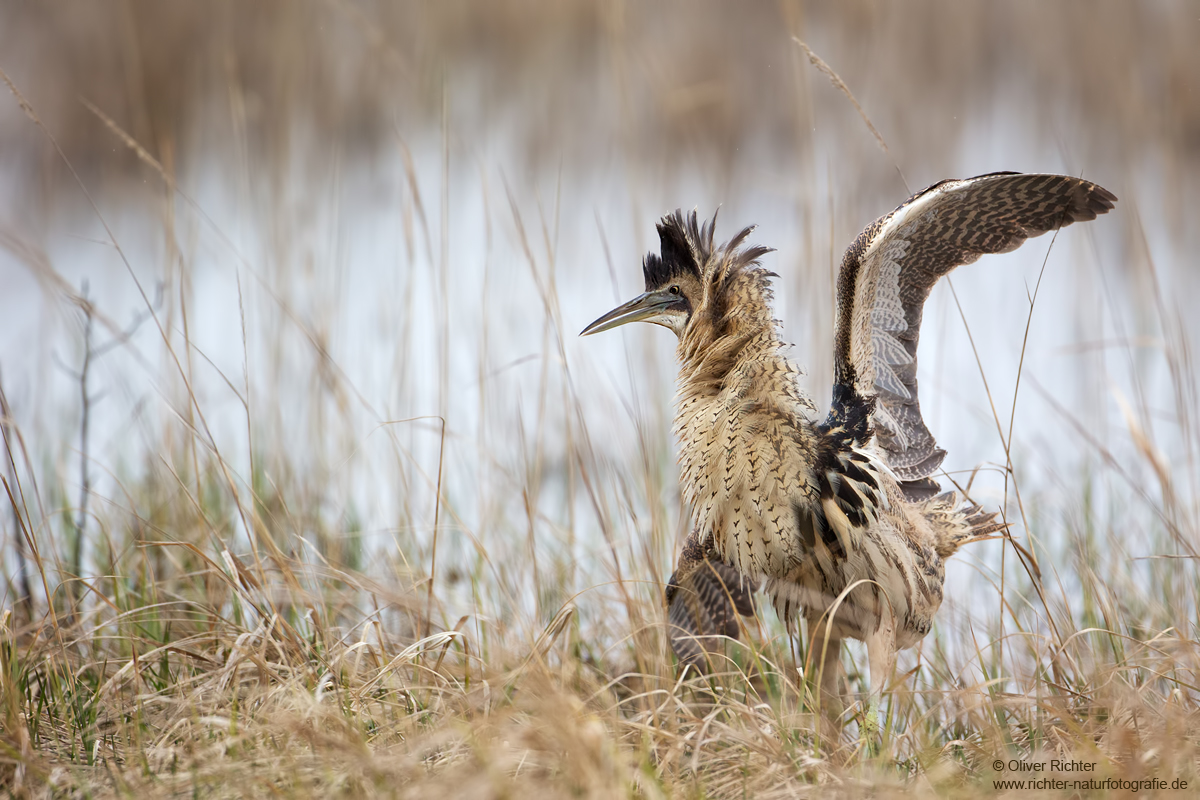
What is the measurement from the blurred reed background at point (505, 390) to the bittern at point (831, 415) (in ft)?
0.66

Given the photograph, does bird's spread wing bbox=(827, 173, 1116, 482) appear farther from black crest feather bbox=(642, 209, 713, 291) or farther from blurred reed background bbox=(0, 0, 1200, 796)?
black crest feather bbox=(642, 209, 713, 291)

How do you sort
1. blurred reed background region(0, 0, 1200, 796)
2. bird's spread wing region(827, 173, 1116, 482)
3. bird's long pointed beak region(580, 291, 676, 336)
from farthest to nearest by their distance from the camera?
bird's long pointed beak region(580, 291, 676, 336) → bird's spread wing region(827, 173, 1116, 482) → blurred reed background region(0, 0, 1200, 796)

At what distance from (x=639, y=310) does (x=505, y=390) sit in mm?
1635

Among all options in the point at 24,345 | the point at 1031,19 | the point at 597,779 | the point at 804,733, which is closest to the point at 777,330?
the point at 804,733

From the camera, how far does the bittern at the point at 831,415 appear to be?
2.02 meters

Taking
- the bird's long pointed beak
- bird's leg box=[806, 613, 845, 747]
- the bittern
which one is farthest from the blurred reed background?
the bird's long pointed beak

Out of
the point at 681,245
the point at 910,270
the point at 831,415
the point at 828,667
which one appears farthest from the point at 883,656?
the point at 681,245

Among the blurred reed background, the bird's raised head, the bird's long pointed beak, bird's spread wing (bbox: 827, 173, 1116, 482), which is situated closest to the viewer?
the blurred reed background

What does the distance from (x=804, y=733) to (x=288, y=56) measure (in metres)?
3.46

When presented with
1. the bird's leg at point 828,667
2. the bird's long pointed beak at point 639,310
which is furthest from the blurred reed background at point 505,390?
the bird's long pointed beak at point 639,310

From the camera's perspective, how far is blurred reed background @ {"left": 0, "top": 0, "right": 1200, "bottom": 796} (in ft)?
6.38

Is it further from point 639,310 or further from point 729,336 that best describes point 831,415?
point 639,310

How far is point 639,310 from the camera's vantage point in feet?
7.82

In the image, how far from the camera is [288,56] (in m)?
4.14
